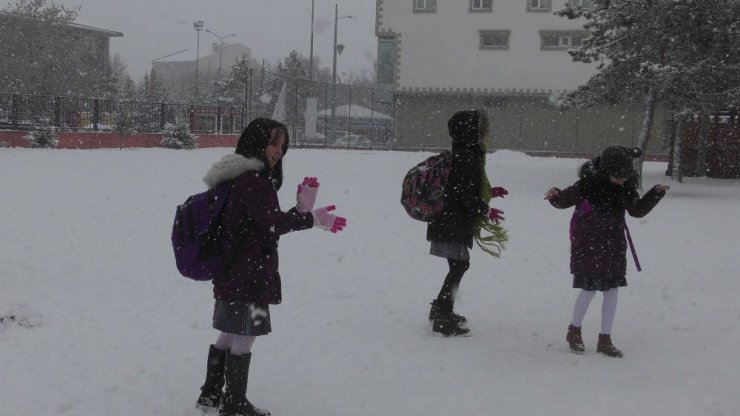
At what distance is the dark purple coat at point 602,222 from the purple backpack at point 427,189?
0.82 metres

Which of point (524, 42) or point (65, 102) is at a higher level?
point (524, 42)

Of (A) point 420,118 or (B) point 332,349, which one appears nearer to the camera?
(B) point 332,349

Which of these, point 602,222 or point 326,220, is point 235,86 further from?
point 326,220

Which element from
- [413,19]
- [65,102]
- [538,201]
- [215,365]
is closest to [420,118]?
[413,19]

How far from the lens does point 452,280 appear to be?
17.7 ft

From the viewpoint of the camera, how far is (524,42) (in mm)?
38000

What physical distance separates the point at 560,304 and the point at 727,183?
48.4ft

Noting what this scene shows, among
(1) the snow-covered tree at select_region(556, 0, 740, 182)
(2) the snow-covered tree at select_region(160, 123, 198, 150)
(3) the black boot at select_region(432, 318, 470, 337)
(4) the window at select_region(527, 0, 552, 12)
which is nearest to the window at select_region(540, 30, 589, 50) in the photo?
(4) the window at select_region(527, 0, 552, 12)

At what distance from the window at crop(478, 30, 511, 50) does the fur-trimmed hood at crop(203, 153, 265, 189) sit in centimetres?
3632

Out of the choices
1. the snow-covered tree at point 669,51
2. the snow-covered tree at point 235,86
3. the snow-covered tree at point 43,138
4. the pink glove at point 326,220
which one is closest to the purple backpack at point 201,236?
the pink glove at point 326,220

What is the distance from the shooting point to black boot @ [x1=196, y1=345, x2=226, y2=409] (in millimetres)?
3787

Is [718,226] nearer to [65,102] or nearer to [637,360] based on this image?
[637,360]

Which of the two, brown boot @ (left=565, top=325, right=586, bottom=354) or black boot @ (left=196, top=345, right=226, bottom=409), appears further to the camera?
brown boot @ (left=565, top=325, right=586, bottom=354)

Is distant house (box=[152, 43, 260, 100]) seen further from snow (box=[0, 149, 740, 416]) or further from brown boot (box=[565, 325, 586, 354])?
brown boot (box=[565, 325, 586, 354])
